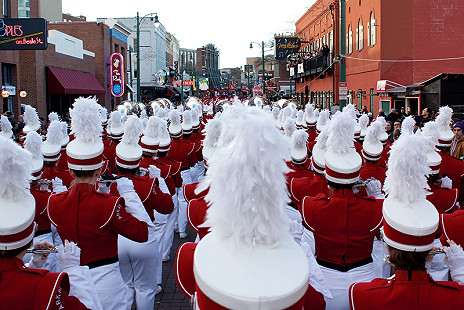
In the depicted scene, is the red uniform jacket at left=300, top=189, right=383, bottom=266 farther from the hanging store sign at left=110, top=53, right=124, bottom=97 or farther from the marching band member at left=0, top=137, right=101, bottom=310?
the hanging store sign at left=110, top=53, right=124, bottom=97

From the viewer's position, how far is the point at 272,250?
1.91 metres

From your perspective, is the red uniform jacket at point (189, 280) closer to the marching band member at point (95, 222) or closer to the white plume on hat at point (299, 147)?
the marching band member at point (95, 222)

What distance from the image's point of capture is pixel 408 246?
2674 mm

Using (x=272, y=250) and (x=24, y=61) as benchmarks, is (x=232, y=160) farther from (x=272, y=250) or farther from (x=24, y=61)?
(x=24, y=61)

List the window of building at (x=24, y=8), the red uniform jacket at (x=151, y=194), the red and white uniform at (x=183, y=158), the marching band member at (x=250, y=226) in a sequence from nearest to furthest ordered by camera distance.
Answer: the marching band member at (x=250, y=226)
the red uniform jacket at (x=151, y=194)
the red and white uniform at (x=183, y=158)
the window of building at (x=24, y=8)

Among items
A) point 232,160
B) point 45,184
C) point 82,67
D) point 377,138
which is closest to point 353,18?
point 82,67

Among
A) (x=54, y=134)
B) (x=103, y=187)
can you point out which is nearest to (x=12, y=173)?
(x=103, y=187)

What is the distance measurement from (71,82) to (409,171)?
105 feet

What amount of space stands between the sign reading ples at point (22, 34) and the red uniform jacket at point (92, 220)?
508 inches

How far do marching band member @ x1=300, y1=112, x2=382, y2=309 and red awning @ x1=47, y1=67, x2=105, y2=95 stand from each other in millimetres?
28657

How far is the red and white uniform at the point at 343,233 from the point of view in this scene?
12.6 ft

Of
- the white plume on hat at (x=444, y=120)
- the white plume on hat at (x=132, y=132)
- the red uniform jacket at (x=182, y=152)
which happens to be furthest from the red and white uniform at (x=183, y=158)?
the white plume on hat at (x=444, y=120)

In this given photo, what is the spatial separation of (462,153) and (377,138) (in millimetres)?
2657

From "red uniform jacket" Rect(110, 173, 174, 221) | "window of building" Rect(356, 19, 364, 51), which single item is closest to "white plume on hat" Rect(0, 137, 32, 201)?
"red uniform jacket" Rect(110, 173, 174, 221)
